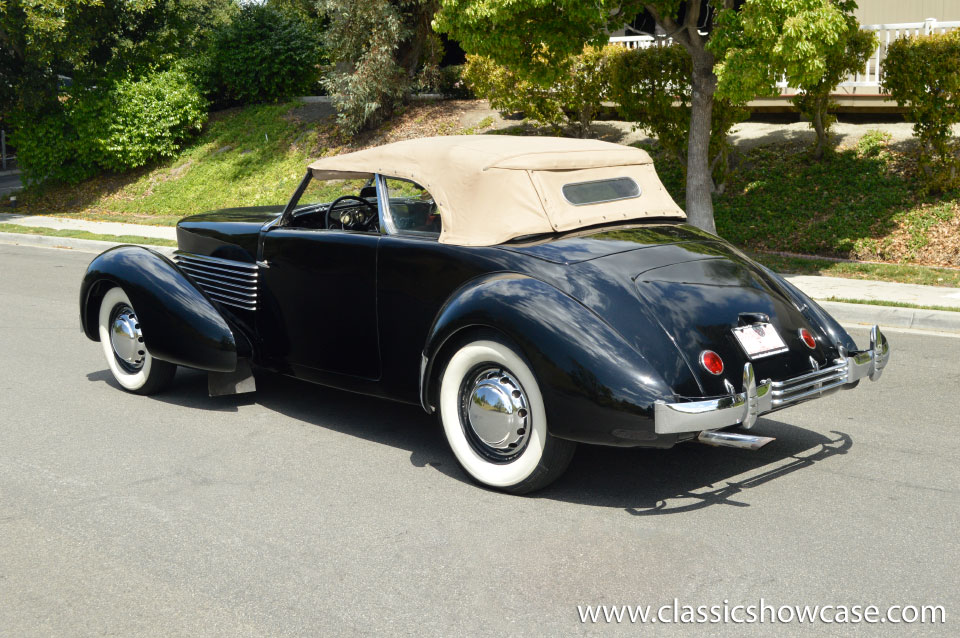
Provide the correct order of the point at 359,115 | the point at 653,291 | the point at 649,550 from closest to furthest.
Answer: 1. the point at 649,550
2. the point at 653,291
3. the point at 359,115

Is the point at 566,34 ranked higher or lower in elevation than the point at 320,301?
higher

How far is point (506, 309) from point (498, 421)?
0.55 meters

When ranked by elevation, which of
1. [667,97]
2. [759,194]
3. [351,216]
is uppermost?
[667,97]

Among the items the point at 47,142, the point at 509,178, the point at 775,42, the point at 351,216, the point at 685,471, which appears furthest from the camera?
the point at 47,142

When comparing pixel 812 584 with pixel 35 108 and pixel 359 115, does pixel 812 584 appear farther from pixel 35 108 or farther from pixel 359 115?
pixel 35 108

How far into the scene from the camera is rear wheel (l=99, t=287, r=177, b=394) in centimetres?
643

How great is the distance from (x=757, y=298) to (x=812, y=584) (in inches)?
64.2

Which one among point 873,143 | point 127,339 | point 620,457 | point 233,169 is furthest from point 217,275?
point 233,169

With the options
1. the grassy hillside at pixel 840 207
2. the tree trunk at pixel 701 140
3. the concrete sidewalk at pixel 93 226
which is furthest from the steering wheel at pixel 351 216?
the concrete sidewalk at pixel 93 226

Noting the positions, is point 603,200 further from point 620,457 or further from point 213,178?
point 213,178

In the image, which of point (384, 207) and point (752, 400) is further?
point (384, 207)

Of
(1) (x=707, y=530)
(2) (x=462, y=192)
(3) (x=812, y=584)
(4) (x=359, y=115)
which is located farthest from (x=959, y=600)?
(4) (x=359, y=115)

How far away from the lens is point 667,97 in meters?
14.6

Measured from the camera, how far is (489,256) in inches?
190
